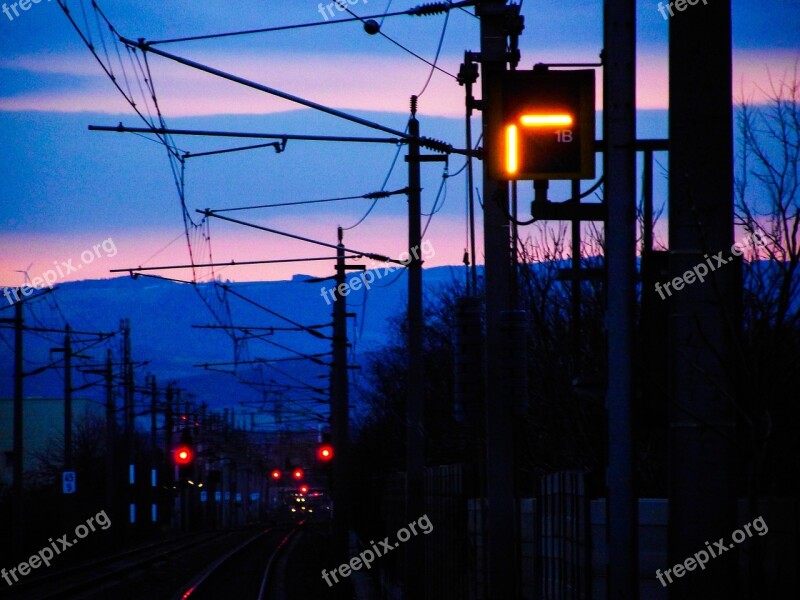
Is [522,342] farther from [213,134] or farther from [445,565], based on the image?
[445,565]

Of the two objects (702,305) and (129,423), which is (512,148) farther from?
(129,423)

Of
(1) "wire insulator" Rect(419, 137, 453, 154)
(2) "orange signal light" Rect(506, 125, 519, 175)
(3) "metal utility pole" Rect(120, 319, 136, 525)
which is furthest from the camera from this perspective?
(3) "metal utility pole" Rect(120, 319, 136, 525)

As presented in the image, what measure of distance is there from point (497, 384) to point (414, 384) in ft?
23.2

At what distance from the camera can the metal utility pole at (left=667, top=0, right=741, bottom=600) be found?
6.88 meters

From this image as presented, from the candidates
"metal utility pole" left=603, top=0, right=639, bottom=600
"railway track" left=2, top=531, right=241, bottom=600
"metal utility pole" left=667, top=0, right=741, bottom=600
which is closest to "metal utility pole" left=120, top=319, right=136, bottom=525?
"railway track" left=2, top=531, right=241, bottom=600

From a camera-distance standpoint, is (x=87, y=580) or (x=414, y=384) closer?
(x=414, y=384)

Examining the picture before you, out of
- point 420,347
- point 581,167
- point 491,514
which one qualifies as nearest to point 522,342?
→ point 491,514

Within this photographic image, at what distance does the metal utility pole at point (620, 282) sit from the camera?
25.7ft

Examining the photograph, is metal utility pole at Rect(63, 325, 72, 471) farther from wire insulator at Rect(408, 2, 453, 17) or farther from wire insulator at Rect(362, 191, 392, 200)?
wire insulator at Rect(408, 2, 453, 17)

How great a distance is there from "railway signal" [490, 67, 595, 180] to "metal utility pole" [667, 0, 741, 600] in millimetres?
1405

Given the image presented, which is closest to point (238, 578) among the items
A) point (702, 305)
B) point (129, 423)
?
point (129, 423)

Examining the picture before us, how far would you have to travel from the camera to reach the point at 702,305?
7051 mm

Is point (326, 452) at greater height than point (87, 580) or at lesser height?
greater

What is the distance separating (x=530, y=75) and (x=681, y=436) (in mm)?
2916
